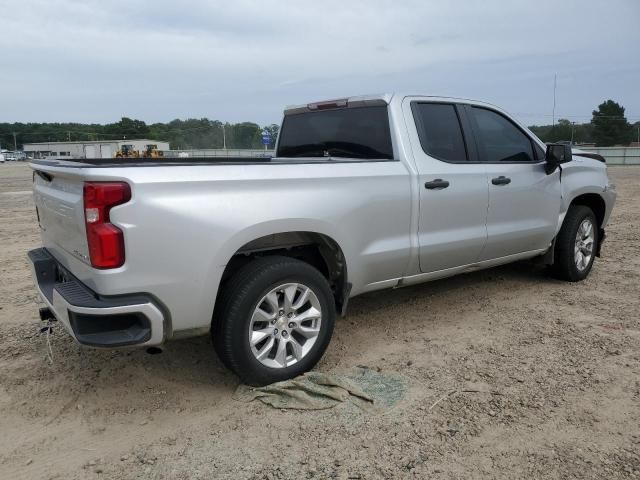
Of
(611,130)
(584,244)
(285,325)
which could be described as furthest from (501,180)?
(611,130)

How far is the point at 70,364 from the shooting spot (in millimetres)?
3807

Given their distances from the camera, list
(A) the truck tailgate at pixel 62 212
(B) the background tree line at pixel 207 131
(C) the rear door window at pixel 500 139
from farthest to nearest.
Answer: (B) the background tree line at pixel 207 131 < (C) the rear door window at pixel 500 139 < (A) the truck tailgate at pixel 62 212

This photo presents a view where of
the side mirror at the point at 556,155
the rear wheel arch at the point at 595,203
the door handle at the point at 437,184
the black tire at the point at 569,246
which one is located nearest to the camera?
the door handle at the point at 437,184

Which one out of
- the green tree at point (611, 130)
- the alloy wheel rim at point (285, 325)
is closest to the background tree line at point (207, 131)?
the green tree at point (611, 130)

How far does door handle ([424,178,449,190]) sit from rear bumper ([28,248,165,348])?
215cm

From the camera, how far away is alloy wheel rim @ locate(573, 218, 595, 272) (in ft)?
18.4

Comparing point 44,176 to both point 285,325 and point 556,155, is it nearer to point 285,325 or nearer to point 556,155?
point 285,325

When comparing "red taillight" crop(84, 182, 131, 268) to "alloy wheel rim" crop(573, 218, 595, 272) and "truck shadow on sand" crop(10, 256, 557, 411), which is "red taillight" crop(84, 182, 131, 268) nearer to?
"truck shadow on sand" crop(10, 256, 557, 411)

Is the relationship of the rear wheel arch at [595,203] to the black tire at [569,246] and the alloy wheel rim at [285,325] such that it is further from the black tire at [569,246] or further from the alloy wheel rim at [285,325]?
the alloy wheel rim at [285,325]

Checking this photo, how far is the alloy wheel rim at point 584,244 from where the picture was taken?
18.4 ft

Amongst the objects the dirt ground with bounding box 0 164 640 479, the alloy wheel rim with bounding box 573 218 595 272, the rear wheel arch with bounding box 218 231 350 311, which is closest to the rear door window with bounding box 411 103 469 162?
the rear wheel arch with bounding box 218 231 350 311

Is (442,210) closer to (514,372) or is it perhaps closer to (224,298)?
(514,372)

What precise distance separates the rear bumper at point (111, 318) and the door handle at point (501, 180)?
2976 millimetres

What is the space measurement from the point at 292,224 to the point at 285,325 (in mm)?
630
